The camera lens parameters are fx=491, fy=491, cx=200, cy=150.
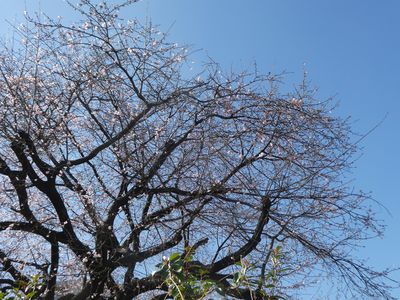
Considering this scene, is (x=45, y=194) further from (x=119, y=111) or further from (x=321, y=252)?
(x=321, y=252)

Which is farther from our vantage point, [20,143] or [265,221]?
[265,221]

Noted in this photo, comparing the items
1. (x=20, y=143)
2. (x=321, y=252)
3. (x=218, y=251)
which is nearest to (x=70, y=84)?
(x=20, y=143)

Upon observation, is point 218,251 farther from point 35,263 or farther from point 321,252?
point 35,263

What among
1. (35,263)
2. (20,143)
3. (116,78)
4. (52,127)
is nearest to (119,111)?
(116,78)

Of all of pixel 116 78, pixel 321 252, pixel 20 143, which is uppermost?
pixel 116 78

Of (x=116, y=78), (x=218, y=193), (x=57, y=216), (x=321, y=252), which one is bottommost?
(x=321, y=252)

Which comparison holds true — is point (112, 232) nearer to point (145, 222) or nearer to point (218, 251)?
point (145, 222)

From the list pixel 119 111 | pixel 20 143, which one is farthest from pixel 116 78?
pixel 20 143

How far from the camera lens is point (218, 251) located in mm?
5848

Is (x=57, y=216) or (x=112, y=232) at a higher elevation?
(x=57, y=216)

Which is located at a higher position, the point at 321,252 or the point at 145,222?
the point at 145,222

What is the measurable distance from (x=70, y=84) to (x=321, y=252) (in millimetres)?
3657

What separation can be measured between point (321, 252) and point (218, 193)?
1490mm

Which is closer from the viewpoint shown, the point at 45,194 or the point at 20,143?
the point at 20,143
